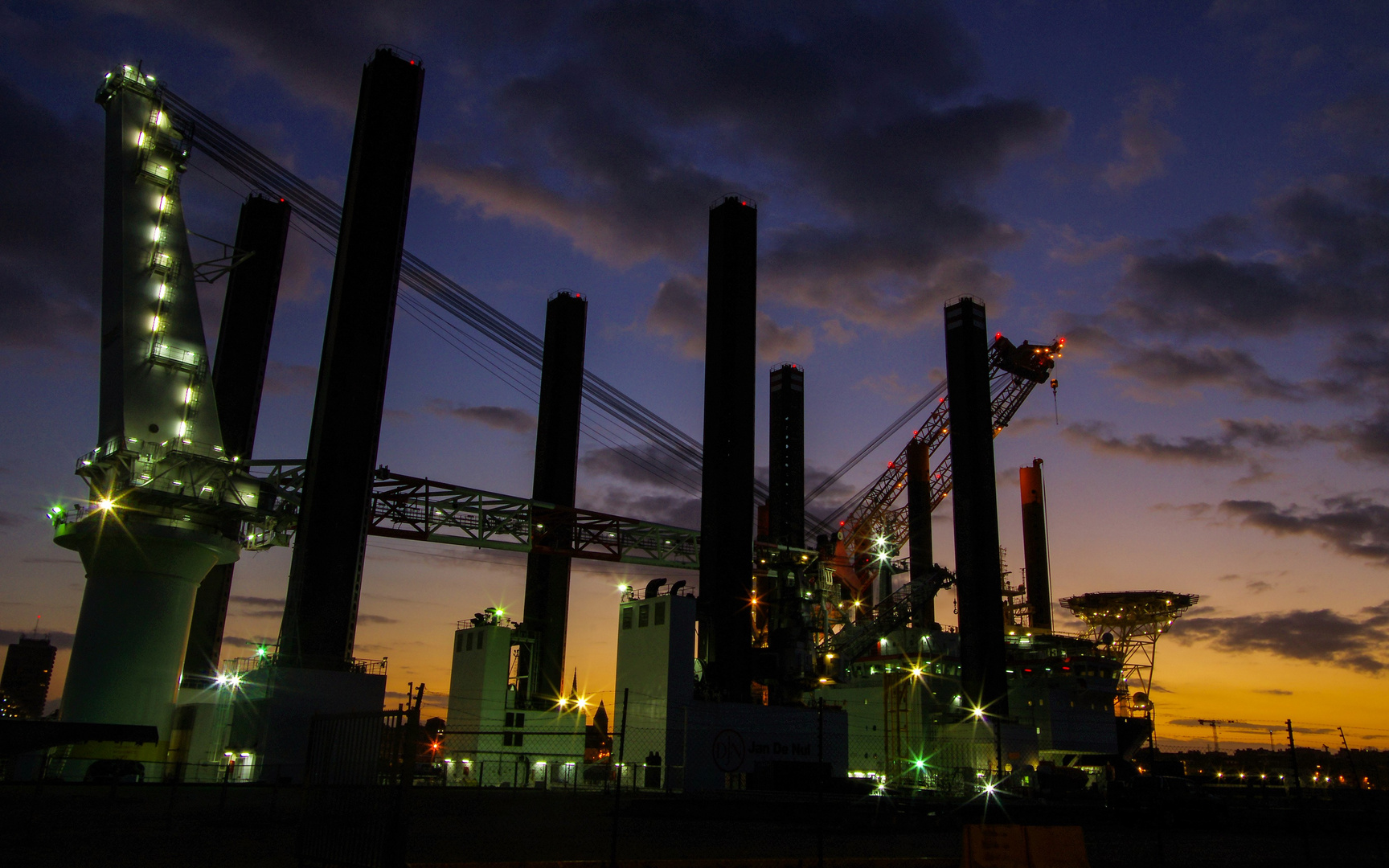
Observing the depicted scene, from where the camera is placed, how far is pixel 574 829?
1897cm

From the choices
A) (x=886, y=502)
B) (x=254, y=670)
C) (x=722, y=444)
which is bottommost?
(x=254, y=670)

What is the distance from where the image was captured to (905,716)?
202ft

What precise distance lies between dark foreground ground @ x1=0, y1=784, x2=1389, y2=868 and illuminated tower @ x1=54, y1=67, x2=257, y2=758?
34.9 ft

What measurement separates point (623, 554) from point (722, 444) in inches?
635

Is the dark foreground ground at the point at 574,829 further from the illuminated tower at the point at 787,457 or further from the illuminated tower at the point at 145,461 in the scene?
the illuminated tower at the point at 787,457

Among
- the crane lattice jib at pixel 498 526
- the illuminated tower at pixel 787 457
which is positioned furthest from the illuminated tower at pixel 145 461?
the illuminated tower at pixel 787 457

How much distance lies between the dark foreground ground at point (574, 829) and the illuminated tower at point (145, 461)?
1064 cm

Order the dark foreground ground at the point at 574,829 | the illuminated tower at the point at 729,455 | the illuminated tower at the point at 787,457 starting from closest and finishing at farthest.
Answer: the dark foreground ground at the point at 574,829 < the illuminated tower at the point at 729,455 < the illuminated tower at the point at 787,457

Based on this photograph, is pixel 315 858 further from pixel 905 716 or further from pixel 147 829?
pixel 905 716

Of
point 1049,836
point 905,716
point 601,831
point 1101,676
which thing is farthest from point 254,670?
point 1101,676

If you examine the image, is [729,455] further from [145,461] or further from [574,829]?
[574,829]

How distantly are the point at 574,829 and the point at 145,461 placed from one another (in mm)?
28272

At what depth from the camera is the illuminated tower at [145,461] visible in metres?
36.2

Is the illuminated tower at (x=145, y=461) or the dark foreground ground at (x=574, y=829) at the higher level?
the illuminated tower at (x=145, y=461)
